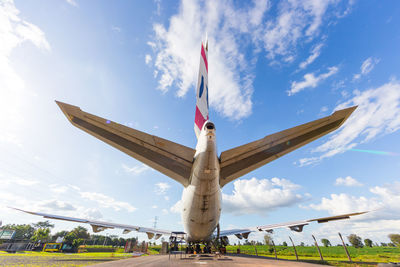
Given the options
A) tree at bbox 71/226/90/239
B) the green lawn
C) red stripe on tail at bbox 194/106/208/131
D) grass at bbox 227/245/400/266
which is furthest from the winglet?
tree at bbox 71/226/90/239

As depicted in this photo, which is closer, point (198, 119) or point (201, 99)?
point (198, 119)

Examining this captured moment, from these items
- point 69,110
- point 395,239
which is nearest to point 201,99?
point 69,110

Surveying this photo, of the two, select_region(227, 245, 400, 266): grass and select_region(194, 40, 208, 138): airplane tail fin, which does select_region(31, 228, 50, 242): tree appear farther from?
select_region(194, 40, 208, 138): airplane tail fin

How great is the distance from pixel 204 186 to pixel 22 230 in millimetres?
112564

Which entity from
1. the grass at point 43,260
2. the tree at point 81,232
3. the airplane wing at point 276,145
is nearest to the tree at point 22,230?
the tree at point 81,232

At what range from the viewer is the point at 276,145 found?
5.99 meters

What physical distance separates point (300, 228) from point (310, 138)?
838 centimetres

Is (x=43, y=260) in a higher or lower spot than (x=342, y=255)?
higher

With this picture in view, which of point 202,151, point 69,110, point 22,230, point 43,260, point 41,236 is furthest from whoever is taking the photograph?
point 22,230

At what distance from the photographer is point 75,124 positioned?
16.5 ft

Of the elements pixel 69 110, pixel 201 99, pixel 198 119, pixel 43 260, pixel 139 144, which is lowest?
pixel 43 260

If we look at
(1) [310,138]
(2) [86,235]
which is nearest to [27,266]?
(1) [310,138]

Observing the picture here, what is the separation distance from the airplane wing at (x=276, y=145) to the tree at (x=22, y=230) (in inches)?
4282

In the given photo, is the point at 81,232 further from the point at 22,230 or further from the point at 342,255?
the point at 342,255
